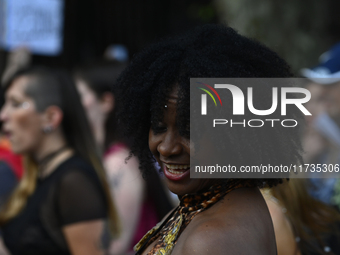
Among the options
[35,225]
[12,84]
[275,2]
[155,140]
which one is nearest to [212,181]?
[155,140]

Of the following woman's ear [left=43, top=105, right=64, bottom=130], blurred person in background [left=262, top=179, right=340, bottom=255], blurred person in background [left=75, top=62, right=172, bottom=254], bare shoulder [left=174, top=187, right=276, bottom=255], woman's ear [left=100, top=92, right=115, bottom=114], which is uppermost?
bare shoulder [left=174, top=187, right=276, bottom=255]

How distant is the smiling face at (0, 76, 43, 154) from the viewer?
11.3 feet

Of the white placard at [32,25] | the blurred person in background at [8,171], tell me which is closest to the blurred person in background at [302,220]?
the blurred person in background at [8,171]

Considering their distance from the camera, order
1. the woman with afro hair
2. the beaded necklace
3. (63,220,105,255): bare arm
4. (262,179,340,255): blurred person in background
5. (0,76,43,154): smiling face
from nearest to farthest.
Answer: the woman with afro hair, the beaded necklace, (262,179,340,255): blurred person in background, (63,220,105,255): bare arm, (0,76,43,154): smiling face

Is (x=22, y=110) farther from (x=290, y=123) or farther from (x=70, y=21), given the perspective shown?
(x=70, y=21)

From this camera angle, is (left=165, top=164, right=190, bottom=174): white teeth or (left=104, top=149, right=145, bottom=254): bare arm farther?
(left=104, top=149, right=145, bottom=254): bare arm

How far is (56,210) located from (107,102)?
174 centimetres

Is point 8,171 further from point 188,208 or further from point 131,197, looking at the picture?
point 188,208

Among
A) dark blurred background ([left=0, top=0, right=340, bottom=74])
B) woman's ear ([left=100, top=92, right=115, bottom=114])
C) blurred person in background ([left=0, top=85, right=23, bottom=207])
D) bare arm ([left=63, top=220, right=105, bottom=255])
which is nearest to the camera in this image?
bare arm ([left=63, top=220, right=105, bottom=255])

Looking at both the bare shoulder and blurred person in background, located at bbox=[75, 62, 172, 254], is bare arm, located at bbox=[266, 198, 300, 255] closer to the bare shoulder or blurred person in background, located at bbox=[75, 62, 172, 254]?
the bare shoulder

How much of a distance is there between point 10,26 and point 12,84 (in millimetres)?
2915

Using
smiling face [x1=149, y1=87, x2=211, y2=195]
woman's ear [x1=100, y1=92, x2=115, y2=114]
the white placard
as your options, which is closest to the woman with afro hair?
smiling face [x1=149, y1=87, x2=211, y2=195]

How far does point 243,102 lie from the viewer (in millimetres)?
1625

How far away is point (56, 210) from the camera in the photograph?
314 centimetres
